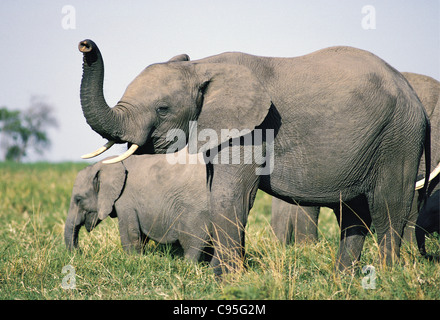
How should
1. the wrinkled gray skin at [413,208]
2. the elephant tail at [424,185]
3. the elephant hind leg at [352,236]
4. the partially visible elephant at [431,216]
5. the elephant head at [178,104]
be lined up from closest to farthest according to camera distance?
the elephant head at [178,104] → the elephant tail at [424,185] → the elephant hind leg at [352,236] → the partially visible elephant at [431,216] → the wrinkled gray skin at [413,208]

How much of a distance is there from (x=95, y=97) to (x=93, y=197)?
3757 mm

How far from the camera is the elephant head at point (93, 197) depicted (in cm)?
734

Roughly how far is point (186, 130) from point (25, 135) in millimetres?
44351

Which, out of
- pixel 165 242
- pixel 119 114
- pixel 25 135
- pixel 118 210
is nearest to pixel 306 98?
pixel 119 114

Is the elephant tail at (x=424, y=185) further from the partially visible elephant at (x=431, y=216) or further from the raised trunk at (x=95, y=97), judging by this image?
the raised trunk at (x=95, y=97)

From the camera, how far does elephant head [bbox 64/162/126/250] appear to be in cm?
734

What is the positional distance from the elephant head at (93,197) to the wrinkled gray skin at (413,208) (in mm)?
2163

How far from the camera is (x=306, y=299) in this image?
4.00 meters

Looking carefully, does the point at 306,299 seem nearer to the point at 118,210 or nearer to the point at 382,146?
the point at 382,146

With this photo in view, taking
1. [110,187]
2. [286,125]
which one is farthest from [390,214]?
[110,187]

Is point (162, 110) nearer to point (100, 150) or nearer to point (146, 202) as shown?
point (100, 150)

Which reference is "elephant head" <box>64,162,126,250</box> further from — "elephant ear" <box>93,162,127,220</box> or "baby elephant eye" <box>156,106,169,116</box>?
"baby elephant eye" <box>156,106,169,116</box>

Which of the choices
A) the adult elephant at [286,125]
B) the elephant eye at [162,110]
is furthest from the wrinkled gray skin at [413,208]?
the elephant eye at [162,110]
